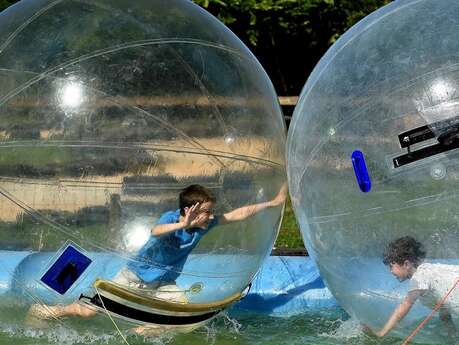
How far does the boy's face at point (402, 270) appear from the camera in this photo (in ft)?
12.5

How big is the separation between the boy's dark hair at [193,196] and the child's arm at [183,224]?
0.07 ft

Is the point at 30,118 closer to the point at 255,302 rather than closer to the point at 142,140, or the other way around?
the point at 142,140

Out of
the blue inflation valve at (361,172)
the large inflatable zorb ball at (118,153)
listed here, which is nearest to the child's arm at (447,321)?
the blue inflation valve at (361,172)

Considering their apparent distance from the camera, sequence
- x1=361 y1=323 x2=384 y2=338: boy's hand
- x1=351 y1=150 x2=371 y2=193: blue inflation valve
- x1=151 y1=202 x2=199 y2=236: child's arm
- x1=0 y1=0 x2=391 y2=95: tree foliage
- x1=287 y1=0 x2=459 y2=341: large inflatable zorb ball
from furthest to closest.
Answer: x1=0 y1=0 x2=391 y2=95: tree foliage → x1=361 y1=323 x2=384 y2=338: boy's hand → x1=151 y1=202 x2=199 y2=236: child's arm → x1=351 y1=150 x2=371 y2=193: blue inflation valve → x1=287 y1=0 x2=459 y2=341: large inflatable zorb ball

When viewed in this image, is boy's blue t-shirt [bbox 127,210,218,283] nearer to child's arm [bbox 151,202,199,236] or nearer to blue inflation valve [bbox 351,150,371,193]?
child's arm [bbox 151,202,199,236]

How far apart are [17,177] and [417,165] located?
1713mm

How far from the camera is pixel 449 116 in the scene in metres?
3.71

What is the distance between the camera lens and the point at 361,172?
384 centimetres

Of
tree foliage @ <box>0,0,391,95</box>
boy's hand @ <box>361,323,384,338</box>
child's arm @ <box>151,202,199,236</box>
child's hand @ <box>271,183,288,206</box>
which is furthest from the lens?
tree foliage @ <box>0,0,391,95</box>

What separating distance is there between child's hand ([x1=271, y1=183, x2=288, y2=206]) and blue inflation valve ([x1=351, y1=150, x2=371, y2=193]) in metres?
0.74

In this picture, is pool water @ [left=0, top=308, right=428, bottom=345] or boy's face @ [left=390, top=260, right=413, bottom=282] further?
pool water @ [left=0, top=308, right=428, bottom=345]

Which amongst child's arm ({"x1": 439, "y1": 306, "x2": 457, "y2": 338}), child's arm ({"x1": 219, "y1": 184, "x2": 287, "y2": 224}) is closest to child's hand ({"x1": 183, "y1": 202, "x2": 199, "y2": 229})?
child's arm ({"x1": 219, "y1": 184, "x2": 287, "y2": 224})

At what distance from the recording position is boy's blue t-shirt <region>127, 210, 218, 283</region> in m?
4.11

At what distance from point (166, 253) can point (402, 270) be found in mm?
1063
